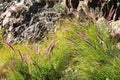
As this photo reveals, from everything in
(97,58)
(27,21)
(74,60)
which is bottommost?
(27,21)

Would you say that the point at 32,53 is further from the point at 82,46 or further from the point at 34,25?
the point at 34,25

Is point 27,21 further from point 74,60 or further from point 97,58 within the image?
point 97,58

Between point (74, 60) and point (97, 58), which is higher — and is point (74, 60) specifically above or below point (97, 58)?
below

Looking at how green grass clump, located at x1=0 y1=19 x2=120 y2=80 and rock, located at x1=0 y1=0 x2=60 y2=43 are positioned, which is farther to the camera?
rock, located at x1=0 y1=0 x2=60 y2=43

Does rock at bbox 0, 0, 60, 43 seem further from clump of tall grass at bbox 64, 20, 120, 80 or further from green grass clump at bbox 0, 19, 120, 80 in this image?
clump of tall grass at bbox 64, 20, 120, 80

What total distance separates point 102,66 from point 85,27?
3.27ft

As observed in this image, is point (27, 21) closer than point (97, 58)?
No

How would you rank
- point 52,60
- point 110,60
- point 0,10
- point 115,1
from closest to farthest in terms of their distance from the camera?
point 110,60
point 52,60
point 115,1
point 0,10

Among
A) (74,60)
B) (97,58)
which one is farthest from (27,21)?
(97,58)

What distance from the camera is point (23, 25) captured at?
8.77 metres

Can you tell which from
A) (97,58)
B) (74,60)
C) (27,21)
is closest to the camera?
(97,58)

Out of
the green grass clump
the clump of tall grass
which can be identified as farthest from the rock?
the clump of tall grass

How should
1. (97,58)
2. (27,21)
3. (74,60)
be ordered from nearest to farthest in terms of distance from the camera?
(97,58)
(74,60)
(27,21)

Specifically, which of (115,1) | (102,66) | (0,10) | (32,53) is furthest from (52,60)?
(0,10)
